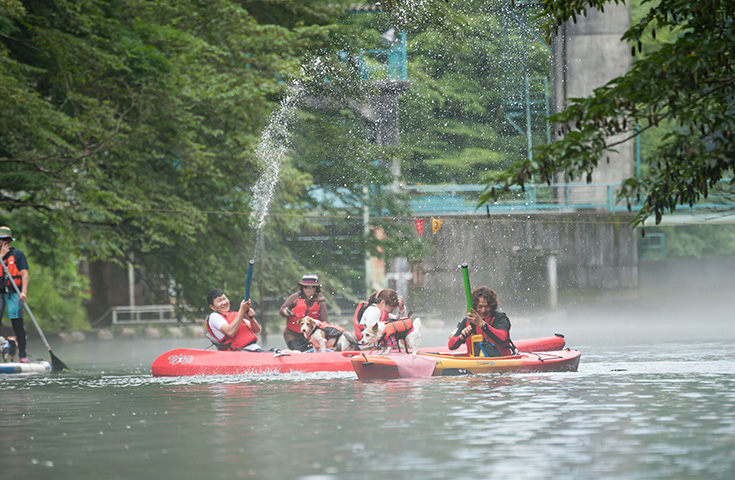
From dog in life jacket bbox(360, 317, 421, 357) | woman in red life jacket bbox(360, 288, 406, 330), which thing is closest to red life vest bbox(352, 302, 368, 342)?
woman in red life jacket bbox(360, 288, 406, 330)

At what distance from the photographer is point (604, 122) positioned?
26.8 feet

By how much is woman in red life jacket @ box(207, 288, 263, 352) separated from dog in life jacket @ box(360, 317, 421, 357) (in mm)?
1568

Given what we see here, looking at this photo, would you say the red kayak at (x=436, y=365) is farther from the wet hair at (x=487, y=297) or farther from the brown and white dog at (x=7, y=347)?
the brown and white dog at (x=7, y=347)

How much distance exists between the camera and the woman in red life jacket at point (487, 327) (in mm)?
14180

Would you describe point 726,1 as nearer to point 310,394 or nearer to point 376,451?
point 376,451

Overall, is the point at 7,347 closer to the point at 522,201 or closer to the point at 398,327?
the point at 398,327

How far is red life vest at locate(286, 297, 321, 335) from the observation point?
54.7ft

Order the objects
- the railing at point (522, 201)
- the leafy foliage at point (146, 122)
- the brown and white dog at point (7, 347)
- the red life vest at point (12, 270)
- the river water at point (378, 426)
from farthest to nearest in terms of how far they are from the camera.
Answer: the railing at point (522, 201)
the leafy foliage at point (146, 122)
the brown and white dog at point (7, 347)
the red life vest at point (12, 270)
the river water at point (378, 426)

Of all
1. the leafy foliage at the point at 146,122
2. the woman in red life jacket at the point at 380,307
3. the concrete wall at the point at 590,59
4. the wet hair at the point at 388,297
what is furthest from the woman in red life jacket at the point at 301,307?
the concrete wall at the point at 590,59

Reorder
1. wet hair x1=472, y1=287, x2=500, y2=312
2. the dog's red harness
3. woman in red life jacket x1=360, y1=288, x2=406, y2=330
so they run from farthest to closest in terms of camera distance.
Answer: the dog's red harness
woman in red life jacket x1=360, y1=288, x2=406, y2=330
wet hair x1=472, y1=287, x2=500, y2=312

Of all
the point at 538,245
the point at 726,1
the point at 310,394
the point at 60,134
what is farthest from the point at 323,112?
the point at 726,1

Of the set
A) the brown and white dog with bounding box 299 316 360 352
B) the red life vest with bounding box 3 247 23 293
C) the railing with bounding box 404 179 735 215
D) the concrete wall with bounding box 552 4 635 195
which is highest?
the concrete wall with bounding box 552 4 635 195

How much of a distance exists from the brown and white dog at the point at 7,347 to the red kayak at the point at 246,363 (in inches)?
105

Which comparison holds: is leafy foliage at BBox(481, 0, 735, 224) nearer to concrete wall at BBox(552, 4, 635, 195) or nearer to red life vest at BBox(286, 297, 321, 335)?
red life vest at BBox(286, 297, 321, 335)
